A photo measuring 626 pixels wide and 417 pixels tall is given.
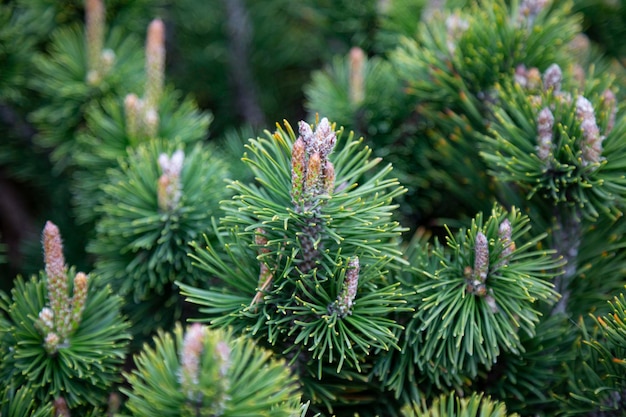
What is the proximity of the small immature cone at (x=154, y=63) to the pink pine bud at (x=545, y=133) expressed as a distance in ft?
1.54

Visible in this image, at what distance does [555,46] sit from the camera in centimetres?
79

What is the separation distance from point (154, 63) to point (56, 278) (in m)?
0.32

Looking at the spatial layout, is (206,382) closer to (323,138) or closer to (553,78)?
(323,138)

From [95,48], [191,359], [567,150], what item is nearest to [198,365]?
[191,359]

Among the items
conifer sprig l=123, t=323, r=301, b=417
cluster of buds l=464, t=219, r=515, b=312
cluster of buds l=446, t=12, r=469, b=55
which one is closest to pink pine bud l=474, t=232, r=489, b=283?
cluster of buds l=464, t=219, r=515, b=312

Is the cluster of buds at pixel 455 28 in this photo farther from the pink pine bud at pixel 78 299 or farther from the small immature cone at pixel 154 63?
the pink pine bud at pixel 78 299

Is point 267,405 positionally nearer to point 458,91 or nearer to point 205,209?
point 205,209

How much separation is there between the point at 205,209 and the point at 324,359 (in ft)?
0.72

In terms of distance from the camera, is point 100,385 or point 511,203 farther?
point 511,203

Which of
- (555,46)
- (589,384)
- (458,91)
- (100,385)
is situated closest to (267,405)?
(100,385)

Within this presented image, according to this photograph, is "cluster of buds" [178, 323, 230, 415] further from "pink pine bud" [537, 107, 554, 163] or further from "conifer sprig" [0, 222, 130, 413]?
"pink pine bud" [537, 107, 554, 163]

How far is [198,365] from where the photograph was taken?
44 centimetres

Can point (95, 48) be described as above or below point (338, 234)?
above

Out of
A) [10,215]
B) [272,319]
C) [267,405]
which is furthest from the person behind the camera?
[10,215]
